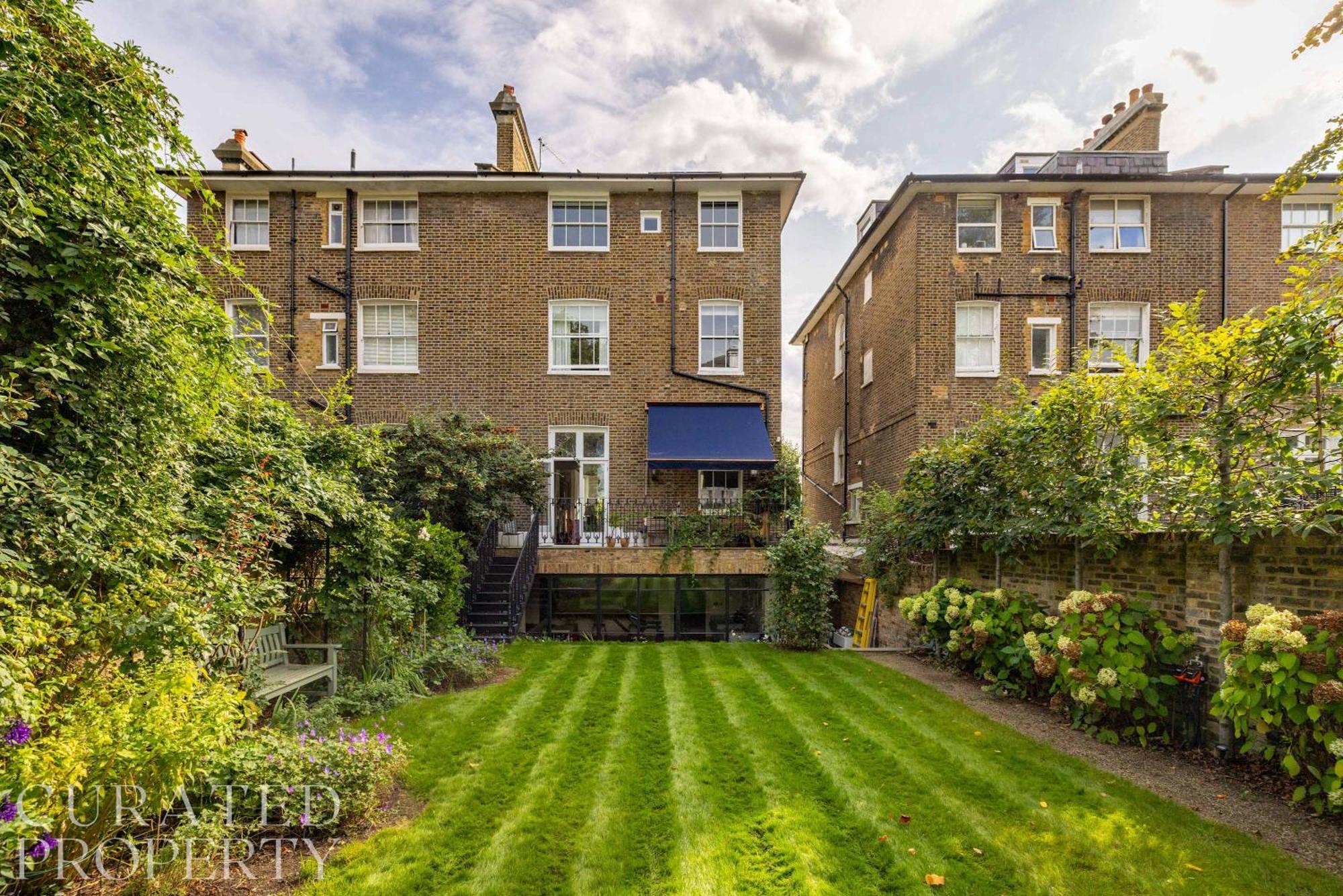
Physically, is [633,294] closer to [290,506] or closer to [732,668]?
[732,668]

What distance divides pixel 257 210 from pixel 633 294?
10370 mm

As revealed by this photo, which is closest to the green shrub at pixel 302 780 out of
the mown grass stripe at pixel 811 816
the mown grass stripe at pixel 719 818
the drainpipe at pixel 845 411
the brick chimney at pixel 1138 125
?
the mown grass stripe at pixel 719 818

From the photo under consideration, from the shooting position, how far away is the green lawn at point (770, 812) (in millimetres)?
3891

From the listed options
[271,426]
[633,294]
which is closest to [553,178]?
[633,294]

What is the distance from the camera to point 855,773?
18.1 ft

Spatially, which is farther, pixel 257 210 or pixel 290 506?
pixel 257 210

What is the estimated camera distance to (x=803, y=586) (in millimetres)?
10992

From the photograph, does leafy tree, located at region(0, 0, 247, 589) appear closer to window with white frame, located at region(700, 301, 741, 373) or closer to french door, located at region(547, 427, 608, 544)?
french door, located at region(547, 427, 608, 544)

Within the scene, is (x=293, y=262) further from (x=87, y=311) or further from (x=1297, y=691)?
(x=1297, y=691)

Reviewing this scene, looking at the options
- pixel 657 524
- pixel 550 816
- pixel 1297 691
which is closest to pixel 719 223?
pixel 657 524

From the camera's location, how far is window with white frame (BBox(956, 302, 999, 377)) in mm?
15336

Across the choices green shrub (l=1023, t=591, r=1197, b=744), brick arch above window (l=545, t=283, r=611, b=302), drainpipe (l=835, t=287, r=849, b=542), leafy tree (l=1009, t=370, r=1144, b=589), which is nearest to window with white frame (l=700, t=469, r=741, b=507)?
brick arch above window (l=545, t=283, r=611, b=302)

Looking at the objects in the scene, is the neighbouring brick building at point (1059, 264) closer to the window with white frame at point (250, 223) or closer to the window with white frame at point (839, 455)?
the window with white frame at point (839, 455)

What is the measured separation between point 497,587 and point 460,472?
2454 millimetres
